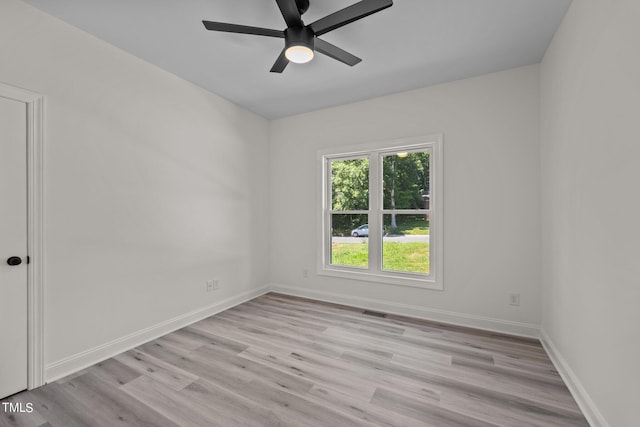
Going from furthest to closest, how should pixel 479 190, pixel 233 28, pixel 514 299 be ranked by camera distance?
pixel 479 190
pixel 514 299
pixel 233 28

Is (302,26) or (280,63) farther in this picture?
(280,63)

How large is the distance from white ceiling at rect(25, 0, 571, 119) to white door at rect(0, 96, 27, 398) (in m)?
0.95

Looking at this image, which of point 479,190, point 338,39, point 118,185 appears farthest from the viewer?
point 479,190

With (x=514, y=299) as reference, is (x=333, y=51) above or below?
above

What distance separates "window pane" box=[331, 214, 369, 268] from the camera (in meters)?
3.90

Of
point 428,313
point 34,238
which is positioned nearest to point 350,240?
point 428,313

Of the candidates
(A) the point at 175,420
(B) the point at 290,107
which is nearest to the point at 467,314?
(A) the point at 175,420

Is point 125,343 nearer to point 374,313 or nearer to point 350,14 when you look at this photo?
point 374,313

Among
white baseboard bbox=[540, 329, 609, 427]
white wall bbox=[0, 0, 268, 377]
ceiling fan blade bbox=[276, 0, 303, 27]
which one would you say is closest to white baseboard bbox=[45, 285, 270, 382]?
white wall bbox=[0, 0, 268, 377]

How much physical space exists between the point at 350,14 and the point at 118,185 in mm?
2423

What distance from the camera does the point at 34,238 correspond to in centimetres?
205

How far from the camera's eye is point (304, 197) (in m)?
4.20

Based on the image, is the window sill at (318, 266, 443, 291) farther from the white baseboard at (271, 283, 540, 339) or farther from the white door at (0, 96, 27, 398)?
the white door at (0, 96, 27, 398)

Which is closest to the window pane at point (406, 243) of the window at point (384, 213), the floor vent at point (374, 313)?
the window at point (384, 213)
